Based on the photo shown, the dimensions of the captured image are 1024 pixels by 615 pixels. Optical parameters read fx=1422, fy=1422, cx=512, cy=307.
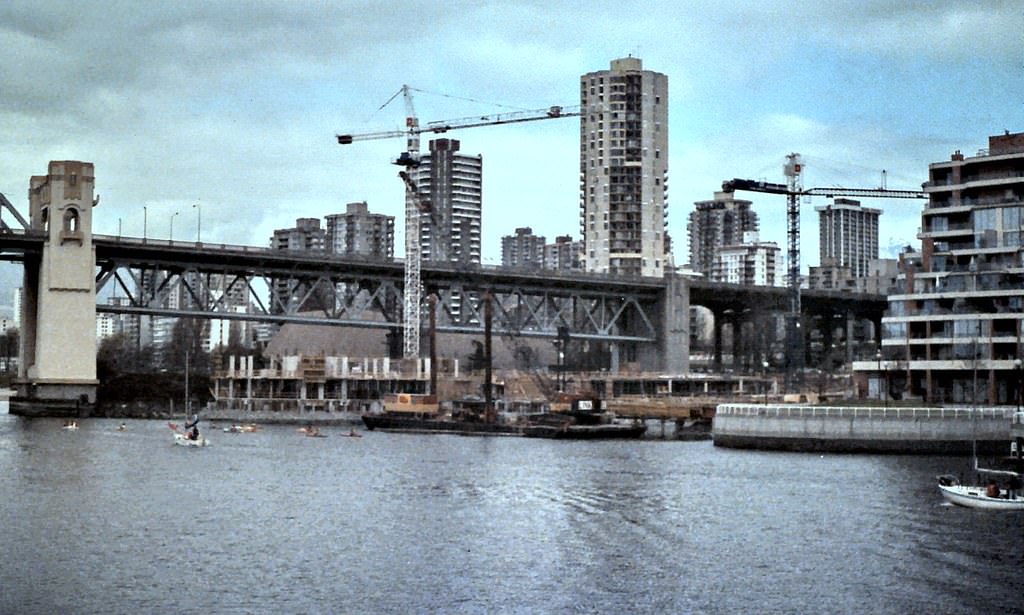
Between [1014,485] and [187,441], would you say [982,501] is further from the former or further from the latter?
[187,441]

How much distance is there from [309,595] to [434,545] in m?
9.98

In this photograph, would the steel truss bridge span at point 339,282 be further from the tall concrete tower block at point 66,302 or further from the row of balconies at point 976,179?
the row of balconies at point 976,179

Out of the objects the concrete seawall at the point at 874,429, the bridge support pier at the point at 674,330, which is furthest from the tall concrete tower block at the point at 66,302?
the concrete seawall at the point at 874,429

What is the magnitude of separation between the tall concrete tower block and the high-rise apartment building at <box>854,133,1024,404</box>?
73.5 m

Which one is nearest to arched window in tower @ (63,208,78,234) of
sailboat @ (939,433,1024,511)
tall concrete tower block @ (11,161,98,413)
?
tall concrete tower block @ (11,161,98,413)

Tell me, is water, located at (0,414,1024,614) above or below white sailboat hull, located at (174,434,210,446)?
below

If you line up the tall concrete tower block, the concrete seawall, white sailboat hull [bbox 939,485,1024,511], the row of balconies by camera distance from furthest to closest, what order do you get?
the tall concrete tower block → the row of balconies → the concrete seawall → white sailboat hull [bbox 939,485,1024,511]

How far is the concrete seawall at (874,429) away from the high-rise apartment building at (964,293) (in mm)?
10753

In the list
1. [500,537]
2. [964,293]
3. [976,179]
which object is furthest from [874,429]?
[500,537]

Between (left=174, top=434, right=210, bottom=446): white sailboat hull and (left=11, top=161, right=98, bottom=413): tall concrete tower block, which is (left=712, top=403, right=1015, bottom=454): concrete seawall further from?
(left=11, top=161, right=98, bottom=413): tall concrete tower block

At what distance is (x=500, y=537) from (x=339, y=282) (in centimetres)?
11303

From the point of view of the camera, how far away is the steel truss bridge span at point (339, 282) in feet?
465

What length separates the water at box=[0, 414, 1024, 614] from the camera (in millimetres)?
41281

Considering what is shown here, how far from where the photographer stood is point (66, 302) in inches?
5330
